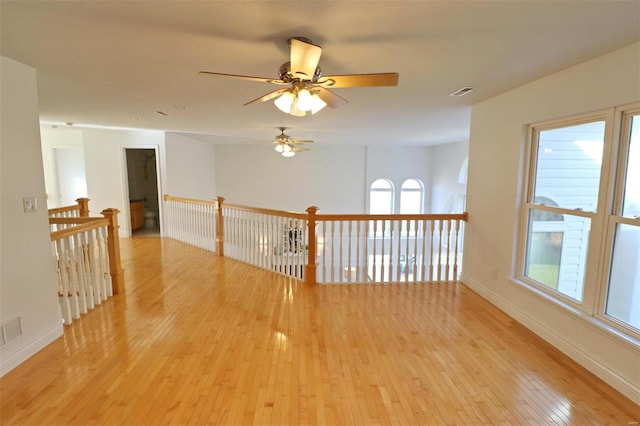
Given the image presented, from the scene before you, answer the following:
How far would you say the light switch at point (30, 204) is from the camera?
2271 millimetres

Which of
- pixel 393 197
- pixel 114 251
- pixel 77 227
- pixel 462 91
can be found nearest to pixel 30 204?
pixel 77 227

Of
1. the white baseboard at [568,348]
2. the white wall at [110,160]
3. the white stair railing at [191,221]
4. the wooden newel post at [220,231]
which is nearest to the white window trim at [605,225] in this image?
the white baseboard at [568,348]

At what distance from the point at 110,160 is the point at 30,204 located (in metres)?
4.76

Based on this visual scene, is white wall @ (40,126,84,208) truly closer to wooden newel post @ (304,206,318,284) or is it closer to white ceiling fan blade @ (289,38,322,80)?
wooden newel post @ (304,206,318,284)

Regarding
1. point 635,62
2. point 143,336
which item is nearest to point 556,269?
point 635,62

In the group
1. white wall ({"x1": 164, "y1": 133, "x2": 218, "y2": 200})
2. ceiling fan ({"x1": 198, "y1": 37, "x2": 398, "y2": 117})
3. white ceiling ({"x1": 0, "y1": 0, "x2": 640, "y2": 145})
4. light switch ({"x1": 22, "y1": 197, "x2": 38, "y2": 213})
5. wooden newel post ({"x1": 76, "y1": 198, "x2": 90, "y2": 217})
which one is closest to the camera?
white ceiling ({"x1": 0, "y1": 0, "x2": 640, "y2": 145})

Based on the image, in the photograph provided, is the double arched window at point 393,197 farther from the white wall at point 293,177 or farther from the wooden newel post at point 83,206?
the wooden newel post at point 83,206

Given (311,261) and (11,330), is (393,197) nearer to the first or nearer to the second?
(311,261)

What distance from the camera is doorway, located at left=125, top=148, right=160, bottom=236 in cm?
762

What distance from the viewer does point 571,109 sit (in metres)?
2.35

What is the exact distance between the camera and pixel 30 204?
2312 mm

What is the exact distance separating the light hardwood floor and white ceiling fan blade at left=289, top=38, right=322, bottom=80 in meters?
2.04

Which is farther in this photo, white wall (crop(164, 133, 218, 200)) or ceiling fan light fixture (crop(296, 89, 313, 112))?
white wall (crop(164, 133, 218, 200))

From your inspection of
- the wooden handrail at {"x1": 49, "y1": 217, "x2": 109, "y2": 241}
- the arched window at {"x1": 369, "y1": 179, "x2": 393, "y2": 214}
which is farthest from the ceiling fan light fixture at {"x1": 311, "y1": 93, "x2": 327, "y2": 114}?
the arched window at {"x1": 369, "y1": 179, "x2": 393, "y2": 214}
